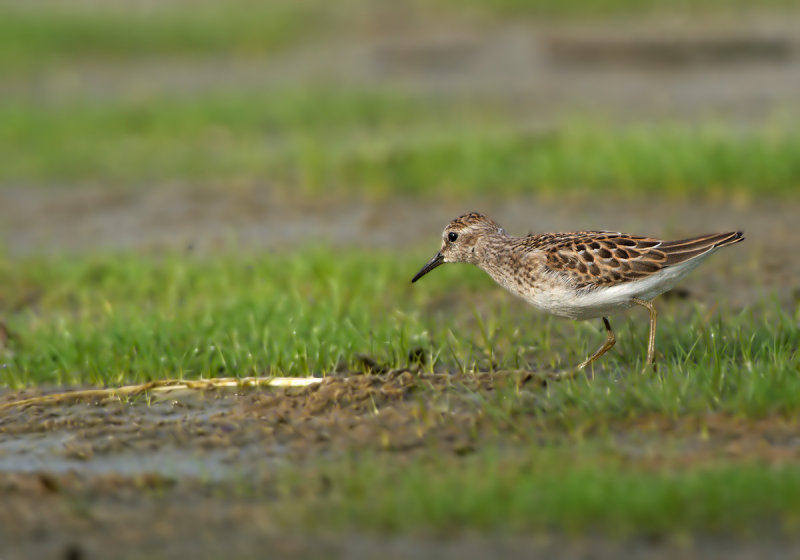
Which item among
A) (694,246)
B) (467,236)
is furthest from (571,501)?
(467,236)

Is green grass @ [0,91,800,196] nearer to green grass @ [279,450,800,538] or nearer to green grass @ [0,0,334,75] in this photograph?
green grass @ [0,0,334,75]

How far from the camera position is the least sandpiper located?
7.18 m

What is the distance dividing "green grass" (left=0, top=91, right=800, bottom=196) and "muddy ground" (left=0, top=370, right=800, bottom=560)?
711 cm

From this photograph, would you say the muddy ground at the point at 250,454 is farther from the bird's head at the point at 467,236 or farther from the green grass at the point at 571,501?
the bird's head at the point at 467,236

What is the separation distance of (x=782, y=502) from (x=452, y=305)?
4938 mm

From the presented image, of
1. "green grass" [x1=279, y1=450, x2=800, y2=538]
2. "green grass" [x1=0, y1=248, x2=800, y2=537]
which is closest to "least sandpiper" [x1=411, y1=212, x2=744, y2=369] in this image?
"green grass" [x1=0, y1=248, x2=800, y2=537]

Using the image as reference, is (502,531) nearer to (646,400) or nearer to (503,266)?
(646,400)

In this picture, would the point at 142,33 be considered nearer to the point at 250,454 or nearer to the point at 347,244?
the point at 347,244

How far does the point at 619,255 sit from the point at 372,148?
827 cm

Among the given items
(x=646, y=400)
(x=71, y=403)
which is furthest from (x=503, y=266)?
(x=71, y=403)

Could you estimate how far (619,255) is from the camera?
7289mm

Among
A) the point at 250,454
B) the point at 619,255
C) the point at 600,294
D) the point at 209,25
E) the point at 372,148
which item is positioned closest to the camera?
the point at 250,454

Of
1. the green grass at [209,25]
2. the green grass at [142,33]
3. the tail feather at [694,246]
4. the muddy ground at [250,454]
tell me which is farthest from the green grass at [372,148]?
the muddy ground at [250,454]

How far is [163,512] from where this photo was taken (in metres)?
5.50
